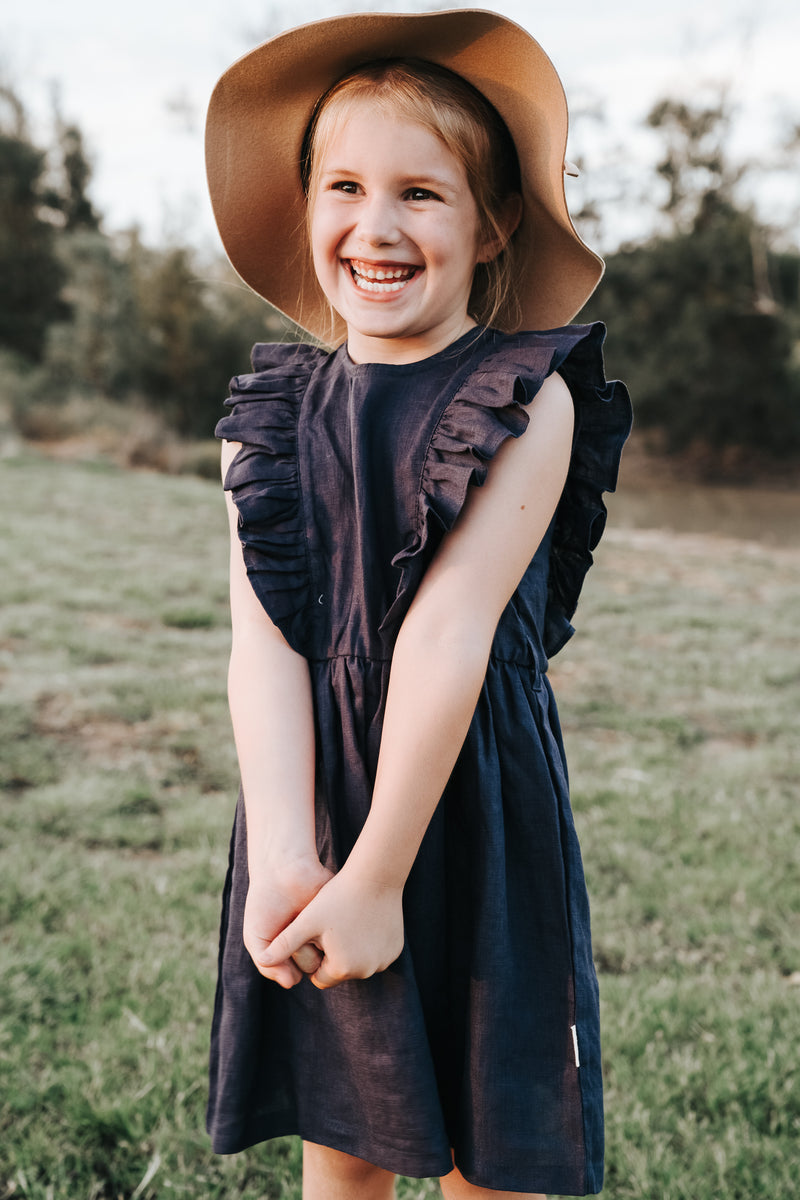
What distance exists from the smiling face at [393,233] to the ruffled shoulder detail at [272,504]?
0.15 m

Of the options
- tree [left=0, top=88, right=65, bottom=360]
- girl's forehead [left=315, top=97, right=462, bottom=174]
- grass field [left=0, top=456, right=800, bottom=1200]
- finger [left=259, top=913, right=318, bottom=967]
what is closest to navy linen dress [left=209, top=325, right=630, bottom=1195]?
finger [left=259, top=913, right=318, bottom=967]

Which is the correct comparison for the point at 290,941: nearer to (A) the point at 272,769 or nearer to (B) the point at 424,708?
(A) the point at 272,769

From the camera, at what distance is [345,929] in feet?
3.56

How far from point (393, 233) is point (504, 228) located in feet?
0.73

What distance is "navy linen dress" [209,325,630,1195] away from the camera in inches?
46.7

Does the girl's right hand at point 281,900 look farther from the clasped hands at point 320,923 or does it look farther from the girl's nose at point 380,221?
the girl's nose at point 380,221

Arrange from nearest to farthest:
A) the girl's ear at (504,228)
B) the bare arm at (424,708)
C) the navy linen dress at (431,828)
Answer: the bare arm at (424,708) → the navy linen dress at (431,828) → the girl's ear at (504,228)

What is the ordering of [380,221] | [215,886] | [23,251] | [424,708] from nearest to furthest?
[424,708] < [380,221] < [215,886] < [23,251]

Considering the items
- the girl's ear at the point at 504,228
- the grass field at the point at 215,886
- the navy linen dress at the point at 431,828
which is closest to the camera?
the navy linen dress at the point at 431,828

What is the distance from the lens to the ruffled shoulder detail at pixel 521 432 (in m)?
1.14

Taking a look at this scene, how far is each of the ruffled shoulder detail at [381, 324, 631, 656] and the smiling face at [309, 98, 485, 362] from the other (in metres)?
0.10

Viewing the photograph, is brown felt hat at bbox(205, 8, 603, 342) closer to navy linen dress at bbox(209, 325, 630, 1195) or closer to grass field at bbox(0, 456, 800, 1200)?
navy linen dress at bbox(209, 325, 630, 1195)

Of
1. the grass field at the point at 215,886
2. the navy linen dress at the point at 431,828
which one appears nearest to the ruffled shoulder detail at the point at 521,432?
the navy linen dress at the point at 431,828

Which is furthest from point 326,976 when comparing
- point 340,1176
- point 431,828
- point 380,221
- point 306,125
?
point 306,125
